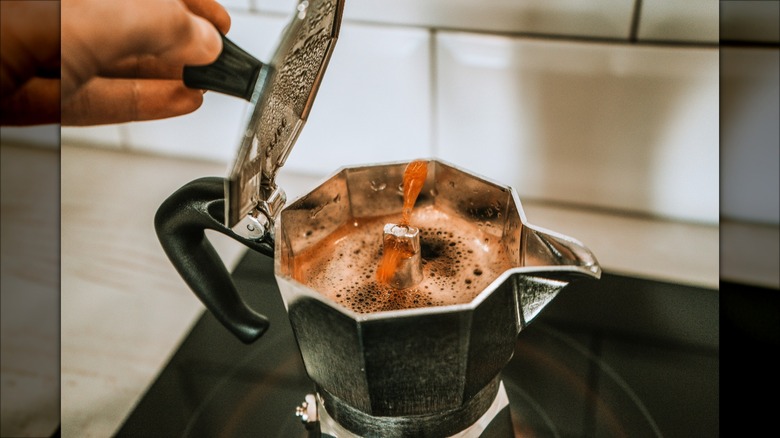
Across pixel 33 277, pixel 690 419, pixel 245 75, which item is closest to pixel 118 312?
pixel 33 277

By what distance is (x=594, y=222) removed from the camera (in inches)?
32.3

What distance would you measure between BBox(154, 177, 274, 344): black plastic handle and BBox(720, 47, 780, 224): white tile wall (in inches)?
19.3

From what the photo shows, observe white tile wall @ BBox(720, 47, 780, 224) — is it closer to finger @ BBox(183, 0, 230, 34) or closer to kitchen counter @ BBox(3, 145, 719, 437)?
kitchen counter @ BBox(3, 145, 719, 437)

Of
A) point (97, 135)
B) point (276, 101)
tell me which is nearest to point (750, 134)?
point (276, 101)

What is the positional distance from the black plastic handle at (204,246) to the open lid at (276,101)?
0.03 m

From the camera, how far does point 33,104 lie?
709 millimetres

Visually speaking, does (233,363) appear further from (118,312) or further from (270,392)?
(118,312)

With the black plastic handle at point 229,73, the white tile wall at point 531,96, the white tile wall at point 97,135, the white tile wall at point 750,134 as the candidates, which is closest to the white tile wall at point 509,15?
the white tile wall at point 531,96

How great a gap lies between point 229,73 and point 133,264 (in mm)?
326

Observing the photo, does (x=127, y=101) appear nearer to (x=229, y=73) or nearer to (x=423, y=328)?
(x=229, y=73)

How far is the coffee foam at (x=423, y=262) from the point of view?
1.76ft

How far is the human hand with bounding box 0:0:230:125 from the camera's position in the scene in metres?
0.65

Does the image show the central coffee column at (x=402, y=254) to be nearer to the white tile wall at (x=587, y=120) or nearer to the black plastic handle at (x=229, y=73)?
the black plastic handle at (x=229, y=73)

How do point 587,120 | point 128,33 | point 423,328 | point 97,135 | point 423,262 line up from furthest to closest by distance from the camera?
1. point 97,135
2. point 587,120
3. point 128,33
4. point 423,262
5. point 423,328
